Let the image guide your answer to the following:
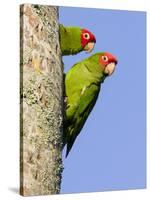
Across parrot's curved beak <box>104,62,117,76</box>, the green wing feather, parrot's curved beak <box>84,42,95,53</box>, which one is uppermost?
parrot's curved beak <box>84,42,95,53</box>

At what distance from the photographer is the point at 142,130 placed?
698 cm

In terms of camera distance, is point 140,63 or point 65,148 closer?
point 65,148

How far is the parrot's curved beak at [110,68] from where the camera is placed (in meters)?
6.80

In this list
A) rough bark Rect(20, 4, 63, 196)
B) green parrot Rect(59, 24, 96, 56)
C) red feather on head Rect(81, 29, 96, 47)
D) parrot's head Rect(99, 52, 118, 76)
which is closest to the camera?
rough bark Rect(20, 4, 63, 196)

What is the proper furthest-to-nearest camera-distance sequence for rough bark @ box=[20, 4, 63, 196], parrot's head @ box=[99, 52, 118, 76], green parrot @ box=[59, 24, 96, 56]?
parrot's head @ box=[99, 52, 118, 76]
green parrot @ box=[59, 24, 96, 56]
rough bark @ box=[20, 4, 63, 196]

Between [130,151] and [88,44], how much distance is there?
1.08 metres

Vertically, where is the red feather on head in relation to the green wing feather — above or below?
above

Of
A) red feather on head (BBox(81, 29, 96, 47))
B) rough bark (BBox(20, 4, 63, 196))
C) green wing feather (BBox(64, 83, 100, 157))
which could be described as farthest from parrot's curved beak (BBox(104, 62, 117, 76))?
rough bark (BBox(20, 4, 63, 196))

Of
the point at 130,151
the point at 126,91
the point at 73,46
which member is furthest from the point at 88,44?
the point at 130,151

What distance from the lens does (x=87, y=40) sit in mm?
6680

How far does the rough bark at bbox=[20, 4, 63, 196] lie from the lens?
620cm

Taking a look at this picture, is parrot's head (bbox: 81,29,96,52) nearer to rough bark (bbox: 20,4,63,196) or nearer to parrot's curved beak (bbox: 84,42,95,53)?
parrot's curved beak (bbox: 84,42,95,53)

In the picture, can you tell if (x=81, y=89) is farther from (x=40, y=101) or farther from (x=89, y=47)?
(x=40, y=101)

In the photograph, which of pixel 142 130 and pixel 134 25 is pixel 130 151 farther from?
pixel 134 25
